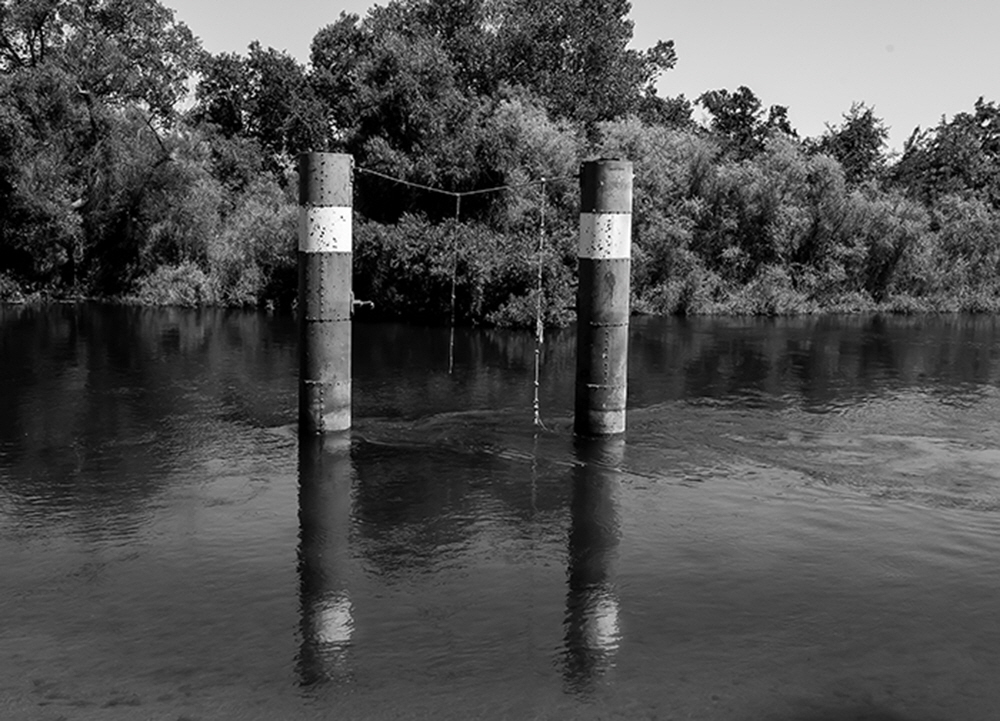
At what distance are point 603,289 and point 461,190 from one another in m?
26.0

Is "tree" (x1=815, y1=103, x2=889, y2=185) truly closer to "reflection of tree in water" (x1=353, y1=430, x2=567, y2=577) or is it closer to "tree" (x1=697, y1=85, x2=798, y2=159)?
"tree" (x1=697, y1=85, x2=798, y2=159)

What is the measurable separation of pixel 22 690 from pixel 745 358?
27.6m

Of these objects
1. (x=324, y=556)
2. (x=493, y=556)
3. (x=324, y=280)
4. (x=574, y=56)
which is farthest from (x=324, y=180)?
(x=574, y=56)

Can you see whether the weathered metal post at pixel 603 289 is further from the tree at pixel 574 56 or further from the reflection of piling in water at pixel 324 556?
the tree at pixel 574 56

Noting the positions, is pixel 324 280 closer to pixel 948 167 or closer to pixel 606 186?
pixel 606 186

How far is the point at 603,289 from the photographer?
19.3 meters

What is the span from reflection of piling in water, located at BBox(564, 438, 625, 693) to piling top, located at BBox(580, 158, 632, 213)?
4.16 m

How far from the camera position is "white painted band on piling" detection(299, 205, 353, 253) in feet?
61.6

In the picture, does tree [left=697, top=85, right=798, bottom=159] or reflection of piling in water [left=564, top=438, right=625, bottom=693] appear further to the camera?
tree [left=697, top=85, right=798, bottom=159]

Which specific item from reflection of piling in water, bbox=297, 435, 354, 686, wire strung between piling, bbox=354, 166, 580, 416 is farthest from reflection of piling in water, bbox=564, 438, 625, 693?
wire strung between piling, bbox=354, 166, 580, 416

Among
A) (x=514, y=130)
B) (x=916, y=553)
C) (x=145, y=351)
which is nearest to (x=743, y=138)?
(x=514, y=130)

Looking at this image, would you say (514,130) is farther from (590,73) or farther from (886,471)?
(886,471)

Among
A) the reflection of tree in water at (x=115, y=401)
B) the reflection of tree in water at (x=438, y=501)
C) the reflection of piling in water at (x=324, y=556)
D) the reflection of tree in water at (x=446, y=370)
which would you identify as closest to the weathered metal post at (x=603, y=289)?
the reflection of tree in water at (x=438, y=501)

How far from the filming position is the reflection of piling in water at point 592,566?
11.0 metres
